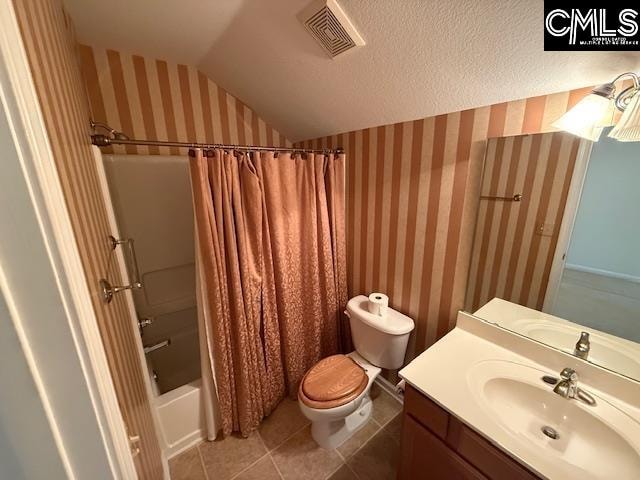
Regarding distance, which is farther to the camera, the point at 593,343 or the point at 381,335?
the point at 381,335

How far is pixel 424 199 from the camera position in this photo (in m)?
1.40

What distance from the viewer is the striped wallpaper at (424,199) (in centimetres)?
114

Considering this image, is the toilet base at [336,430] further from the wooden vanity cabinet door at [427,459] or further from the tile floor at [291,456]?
the wooden vanity cabinet door at [427,459]

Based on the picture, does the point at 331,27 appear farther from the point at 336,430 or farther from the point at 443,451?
the point at 336,430

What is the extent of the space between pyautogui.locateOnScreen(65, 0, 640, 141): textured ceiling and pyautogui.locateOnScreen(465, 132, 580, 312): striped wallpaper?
22 centimetres

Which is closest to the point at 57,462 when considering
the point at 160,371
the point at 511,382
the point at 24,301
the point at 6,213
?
the point at 24,301

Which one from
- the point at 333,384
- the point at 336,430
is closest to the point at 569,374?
the point at 333,384

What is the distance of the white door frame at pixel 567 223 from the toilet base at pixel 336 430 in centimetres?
120

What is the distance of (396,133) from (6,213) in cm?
152

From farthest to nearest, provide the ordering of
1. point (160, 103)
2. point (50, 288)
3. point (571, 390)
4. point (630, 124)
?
point (160, 103), point (571, 390), point (630, 124), point (50, 288)

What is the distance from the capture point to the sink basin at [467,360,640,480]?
74 cm

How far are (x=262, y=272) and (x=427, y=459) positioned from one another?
113 cm

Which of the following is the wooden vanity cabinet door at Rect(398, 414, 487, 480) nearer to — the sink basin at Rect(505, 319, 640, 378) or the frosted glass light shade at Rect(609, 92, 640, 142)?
the sink basin at Rect(505, 319, 640, 378)

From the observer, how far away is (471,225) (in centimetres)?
127
